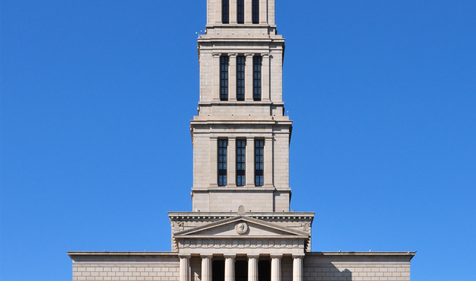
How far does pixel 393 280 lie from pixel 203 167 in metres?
19.8

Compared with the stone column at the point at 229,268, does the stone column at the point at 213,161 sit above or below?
above

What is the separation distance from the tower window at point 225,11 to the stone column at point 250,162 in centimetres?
1241

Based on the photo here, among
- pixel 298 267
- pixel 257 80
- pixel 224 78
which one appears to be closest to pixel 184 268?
pixel 298 267

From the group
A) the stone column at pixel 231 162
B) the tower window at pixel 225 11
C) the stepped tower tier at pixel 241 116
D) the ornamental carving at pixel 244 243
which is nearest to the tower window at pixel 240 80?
the stepped tower tier at pixel 241 116

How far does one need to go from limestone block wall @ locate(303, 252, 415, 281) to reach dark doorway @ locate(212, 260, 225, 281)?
7279 mm

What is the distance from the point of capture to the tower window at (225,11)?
337 ft

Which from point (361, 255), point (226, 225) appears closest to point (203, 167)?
point (226, 225)

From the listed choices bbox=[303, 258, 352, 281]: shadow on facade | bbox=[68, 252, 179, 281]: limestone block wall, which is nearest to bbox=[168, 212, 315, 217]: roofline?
bbox=[68, 252, 179, 281]: limestone block wall

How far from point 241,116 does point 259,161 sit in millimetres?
4566

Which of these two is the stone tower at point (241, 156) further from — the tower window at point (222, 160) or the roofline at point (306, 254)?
the roofline at point (306, 254)

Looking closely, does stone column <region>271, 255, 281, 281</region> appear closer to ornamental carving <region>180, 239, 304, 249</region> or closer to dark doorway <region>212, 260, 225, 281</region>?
ornamental carving <region>180, 239, 304, 249</region>

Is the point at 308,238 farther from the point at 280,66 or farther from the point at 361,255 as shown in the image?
the point at 280,66

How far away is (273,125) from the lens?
9856 cm

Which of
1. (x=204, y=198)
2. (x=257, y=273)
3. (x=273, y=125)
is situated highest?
(x=273, y=125)
